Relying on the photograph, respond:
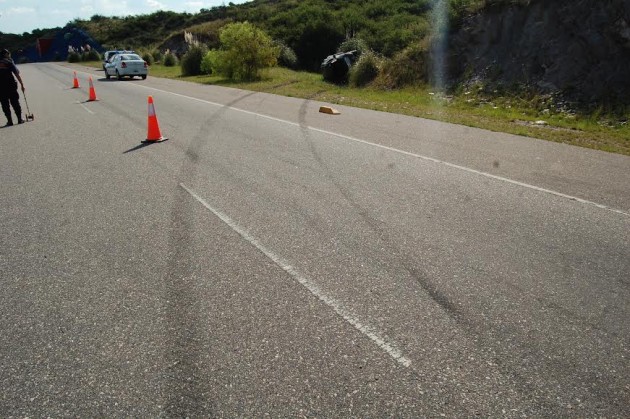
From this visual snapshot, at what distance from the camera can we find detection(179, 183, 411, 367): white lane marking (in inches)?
121

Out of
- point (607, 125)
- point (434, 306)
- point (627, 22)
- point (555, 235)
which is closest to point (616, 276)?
point (555, 235)

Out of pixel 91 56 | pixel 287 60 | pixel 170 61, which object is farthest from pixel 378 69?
pixel 91 56

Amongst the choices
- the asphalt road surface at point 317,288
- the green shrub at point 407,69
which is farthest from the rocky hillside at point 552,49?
the asphalt road surface at point 317,288

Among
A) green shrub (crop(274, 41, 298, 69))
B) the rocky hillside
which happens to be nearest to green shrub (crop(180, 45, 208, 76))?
green shrub (crop(274, 41, 298, 69))

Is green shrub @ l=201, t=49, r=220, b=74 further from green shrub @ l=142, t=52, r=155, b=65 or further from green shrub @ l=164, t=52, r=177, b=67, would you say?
green shrub @ l=142, t=52, r=155, b=65

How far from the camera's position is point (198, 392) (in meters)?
2.78

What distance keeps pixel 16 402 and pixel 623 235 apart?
17.4ft

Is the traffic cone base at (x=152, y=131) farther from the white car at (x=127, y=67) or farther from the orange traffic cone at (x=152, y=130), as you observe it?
the white car at (x=127, y=67)

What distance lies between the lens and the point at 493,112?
1440 centimetres

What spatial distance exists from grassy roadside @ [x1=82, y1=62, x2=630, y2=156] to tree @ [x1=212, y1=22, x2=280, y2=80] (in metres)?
4.78

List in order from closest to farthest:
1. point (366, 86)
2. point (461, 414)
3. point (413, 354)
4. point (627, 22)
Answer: point (461, 414)
point (413, 354)
point (627, 22)
point (366, 86)

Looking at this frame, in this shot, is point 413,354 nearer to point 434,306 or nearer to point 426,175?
point 434,306

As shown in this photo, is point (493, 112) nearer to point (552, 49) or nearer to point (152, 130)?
point (552, 49)

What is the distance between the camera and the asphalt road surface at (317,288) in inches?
109
